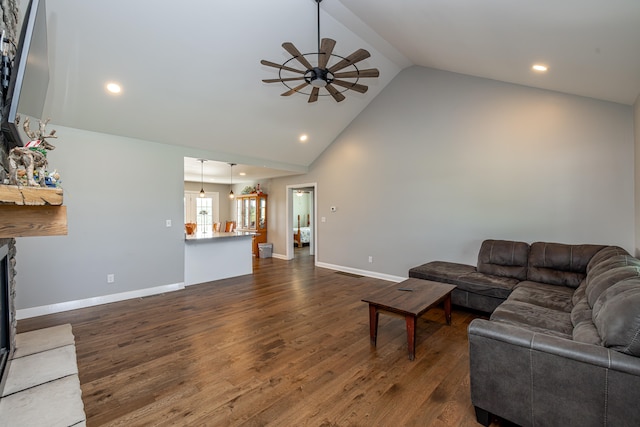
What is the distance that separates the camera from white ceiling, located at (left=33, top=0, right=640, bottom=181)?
2342mm

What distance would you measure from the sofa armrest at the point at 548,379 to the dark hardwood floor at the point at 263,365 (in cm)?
36

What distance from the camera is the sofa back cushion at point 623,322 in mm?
1404

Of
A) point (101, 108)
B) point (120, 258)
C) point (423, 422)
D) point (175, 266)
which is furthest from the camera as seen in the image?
point (175, 266)

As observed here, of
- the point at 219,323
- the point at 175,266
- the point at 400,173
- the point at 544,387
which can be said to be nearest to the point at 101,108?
the point at 175,266

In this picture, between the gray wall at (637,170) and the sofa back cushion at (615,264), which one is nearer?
the sofa back cushion at (615,264)

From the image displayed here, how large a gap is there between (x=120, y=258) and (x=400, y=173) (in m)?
5.04

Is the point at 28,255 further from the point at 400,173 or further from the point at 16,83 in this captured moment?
the point at 400,173

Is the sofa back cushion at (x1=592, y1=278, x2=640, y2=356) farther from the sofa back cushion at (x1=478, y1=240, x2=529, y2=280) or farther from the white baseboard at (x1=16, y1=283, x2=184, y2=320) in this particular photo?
the white baseboard at (x1=16, y1=283, x2=184, y2=320)

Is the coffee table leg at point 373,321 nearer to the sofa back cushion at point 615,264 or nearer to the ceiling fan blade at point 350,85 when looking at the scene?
the sofa back cushion at point 615,264

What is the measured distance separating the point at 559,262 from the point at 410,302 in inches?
87.6

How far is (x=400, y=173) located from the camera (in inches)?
215

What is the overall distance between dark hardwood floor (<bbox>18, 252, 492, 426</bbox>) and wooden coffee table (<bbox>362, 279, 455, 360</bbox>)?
208mm

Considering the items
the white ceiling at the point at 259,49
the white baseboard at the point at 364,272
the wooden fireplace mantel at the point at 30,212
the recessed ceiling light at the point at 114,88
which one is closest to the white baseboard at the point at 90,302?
the white ceiling at the point at 259,49

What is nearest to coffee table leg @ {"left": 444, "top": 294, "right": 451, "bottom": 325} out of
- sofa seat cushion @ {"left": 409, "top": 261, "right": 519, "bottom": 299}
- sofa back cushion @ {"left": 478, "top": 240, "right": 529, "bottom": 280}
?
sofa seat cushion @ {"left": 409, "top": 261, "right": 519, "bottom": 299}
